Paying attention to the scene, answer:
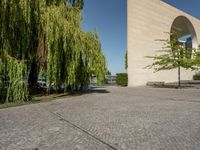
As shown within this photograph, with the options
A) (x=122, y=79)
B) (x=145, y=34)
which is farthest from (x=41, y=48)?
(x=145, y=34)

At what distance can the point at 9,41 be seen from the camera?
9633mm

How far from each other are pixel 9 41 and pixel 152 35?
17.7 meters

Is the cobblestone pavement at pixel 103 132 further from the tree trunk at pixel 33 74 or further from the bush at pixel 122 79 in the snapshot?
the bush at pixel 122 79

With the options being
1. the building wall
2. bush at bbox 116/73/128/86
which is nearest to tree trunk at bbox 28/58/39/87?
bush at bbox 116/73/128/86

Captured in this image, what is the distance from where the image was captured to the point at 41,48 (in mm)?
10555

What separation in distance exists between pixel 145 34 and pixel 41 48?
15065mm

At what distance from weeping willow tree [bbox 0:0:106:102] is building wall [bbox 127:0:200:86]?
10119 mm

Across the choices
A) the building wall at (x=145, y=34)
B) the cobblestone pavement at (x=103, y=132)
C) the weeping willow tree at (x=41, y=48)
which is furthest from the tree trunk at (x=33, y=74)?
the building wall at (x=145, y=34)

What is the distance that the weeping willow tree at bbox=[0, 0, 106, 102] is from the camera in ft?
30.5

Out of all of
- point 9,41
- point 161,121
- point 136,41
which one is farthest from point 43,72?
point 136,41

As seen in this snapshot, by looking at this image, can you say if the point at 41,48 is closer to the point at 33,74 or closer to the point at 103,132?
the point at 33,74

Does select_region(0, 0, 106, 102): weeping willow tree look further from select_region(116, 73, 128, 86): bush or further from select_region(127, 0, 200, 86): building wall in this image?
select_region(127, 0, 200, 86): building wall

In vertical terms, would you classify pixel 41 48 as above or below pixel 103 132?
above

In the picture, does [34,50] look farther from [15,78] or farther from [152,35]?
[152,35]
